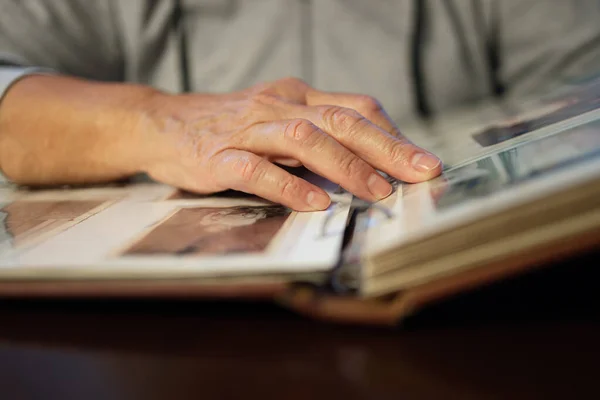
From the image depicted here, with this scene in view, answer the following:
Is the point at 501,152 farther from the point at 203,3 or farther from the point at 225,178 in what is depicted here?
the point at 203,3

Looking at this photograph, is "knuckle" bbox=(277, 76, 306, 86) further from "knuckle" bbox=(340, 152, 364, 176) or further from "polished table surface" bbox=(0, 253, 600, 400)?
"polished table surface" bbox=(0, 253, 600, 400)

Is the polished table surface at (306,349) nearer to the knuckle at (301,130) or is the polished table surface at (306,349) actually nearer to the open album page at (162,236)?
the open album page at (162,236)

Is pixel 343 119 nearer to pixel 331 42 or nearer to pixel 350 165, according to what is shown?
pixel 350 165

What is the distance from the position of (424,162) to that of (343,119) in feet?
0.28

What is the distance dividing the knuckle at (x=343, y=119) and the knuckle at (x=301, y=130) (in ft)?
0.07

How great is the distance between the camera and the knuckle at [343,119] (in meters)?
0.48

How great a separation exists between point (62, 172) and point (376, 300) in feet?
1.52

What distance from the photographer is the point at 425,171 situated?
0.45 meters

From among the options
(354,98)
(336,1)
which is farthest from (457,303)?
(336,1)

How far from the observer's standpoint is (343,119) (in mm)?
489

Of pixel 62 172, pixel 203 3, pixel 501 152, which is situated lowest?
pixel 62 172

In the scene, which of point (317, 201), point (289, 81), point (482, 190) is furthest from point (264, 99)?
point (482, 190)

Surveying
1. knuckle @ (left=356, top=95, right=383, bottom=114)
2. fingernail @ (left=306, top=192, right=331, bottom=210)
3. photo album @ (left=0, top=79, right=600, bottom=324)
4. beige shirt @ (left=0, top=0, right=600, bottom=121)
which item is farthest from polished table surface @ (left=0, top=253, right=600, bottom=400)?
beige shirt @ (left=0, top=0, right=600, bottom=121)

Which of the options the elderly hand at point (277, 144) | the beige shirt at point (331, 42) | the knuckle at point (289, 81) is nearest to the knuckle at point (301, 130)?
the elderly hand at point (277, 144)
